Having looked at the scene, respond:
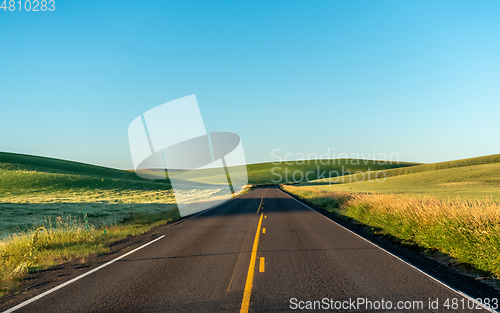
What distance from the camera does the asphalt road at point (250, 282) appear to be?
202 inches

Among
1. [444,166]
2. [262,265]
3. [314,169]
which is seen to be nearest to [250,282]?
[262,265]

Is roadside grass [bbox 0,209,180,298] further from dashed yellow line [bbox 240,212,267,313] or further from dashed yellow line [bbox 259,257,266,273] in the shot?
dashed yellow line [bbox 259,257,266,273]

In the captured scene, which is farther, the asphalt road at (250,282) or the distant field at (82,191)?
the distant field at (82,191)

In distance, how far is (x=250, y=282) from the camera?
20.2 ft

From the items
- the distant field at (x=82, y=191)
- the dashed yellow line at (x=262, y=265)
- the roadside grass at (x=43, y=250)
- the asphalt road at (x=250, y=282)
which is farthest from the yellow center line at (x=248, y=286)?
the distant field at (x=82, y=191)

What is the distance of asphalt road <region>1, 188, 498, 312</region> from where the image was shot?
16.8 ft

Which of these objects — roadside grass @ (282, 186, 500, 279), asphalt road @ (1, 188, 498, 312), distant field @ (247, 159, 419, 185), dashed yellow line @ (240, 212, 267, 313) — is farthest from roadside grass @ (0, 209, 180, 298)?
distant field @ (247, 159, 419, 185)

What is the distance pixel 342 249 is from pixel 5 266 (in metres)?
10.1

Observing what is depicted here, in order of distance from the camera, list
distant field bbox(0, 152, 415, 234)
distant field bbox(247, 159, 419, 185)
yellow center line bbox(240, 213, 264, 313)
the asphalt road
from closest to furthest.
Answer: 1. yellow center line bbox(240, 213, 264, 313)
2. the asphalt road
3. distant field bbox(0, 152, 415, 234)
4. distant field bbox(247, 159, 419, 185)

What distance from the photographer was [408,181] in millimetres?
63031

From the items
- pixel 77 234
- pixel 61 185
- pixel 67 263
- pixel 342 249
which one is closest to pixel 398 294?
pixel 342 249

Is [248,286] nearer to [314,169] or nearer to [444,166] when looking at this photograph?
[444,166]

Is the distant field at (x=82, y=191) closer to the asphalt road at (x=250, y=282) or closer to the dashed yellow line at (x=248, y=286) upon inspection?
the asphalt road at (x=250, y=282)

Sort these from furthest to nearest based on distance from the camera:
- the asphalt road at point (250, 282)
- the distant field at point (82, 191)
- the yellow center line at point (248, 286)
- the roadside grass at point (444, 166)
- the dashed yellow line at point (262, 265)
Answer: the roadside grass at point (444, 166) → the distant field at point (82, 191) → the dashed yellow line at point (262, 265) → the asphalt road at point (250, 282) → the yellow center line at point (248, 286)
